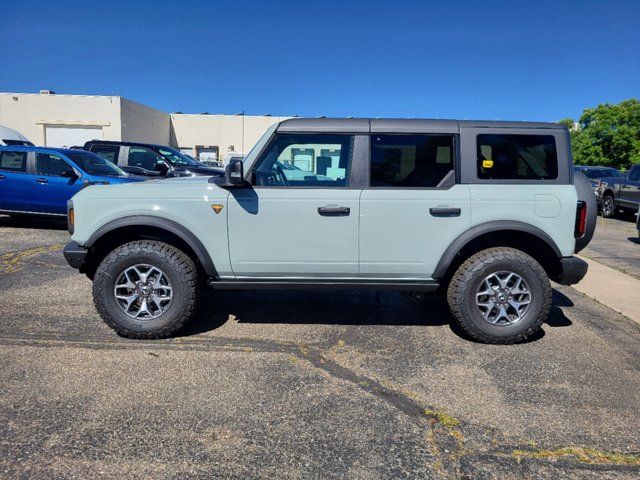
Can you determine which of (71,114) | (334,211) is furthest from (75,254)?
(71,114)

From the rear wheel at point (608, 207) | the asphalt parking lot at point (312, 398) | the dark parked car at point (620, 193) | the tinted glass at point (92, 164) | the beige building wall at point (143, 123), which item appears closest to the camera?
the asphalt parking lot at point (312, 398)

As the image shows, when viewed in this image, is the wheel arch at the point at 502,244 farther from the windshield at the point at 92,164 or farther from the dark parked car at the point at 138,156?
the dark parked car at the point at 138,156

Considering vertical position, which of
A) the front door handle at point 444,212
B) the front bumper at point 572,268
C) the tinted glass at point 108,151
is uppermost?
the tinted glass at point 108,151

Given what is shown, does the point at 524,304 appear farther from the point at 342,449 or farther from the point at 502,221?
the point at 342,449

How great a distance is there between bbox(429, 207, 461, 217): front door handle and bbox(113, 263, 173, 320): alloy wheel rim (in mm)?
2315

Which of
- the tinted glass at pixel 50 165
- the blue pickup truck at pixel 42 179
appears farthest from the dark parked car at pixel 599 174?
the tinted glass at pixel 50 165

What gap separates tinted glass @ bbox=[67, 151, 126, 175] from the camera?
9.52 metres

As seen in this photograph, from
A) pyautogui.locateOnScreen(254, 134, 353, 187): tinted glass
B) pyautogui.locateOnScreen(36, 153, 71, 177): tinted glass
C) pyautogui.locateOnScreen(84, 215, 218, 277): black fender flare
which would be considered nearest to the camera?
pyautogui.locateOnScreen(84, 215, 218, 277): black fender flare

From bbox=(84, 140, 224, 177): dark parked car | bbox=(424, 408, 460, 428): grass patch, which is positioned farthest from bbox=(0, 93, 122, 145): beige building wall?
bbox=(424, 408, 460, 428): grass patch

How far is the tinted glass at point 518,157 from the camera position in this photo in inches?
159

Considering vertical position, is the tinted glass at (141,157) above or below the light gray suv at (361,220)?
above

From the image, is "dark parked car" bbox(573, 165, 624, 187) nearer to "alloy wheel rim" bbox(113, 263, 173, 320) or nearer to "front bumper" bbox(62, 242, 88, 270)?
"alloy wheel rim" bbox(113, 263, 173, 320)

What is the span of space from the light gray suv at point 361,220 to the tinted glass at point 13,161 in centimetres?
665

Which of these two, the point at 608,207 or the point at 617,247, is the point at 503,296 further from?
the point at 608,207
